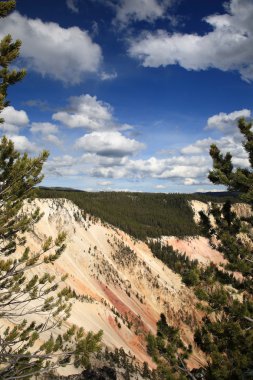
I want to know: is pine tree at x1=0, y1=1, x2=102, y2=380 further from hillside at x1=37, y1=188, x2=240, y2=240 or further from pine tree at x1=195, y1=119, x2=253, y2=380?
hillside at x1=37, y1=188, x2=240, y2=240

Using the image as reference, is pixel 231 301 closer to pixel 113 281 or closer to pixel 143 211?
pixel 113 281

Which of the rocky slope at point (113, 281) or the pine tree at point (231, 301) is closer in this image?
the pine tree at point (231, 301)

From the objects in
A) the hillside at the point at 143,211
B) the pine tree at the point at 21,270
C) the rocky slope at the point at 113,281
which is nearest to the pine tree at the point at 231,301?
the pine tree at the point at 21,270

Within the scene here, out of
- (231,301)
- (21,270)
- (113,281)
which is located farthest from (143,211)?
(21,270)

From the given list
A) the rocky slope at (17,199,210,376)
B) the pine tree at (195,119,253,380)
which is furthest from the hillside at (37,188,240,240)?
the pine tree at (195,119,253,380)

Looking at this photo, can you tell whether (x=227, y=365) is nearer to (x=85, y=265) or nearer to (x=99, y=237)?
(x=85, y=265)

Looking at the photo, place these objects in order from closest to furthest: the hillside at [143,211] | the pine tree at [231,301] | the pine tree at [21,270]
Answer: the pine tree at [21,270], the pine tree at [231,301], the hillside at [143,211]

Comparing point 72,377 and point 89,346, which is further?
point 72,377

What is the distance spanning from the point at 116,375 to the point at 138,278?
50.1 metres

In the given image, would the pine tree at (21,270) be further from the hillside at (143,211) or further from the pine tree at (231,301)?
the hillside at (143,211)

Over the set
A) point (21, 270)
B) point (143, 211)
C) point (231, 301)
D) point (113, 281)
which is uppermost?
point (21, 270)

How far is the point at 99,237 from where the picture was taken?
71.6 m

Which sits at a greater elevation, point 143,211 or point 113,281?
point 143,211

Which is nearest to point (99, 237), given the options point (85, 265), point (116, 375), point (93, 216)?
point (93, 216)
